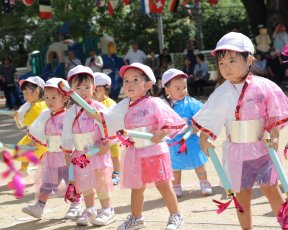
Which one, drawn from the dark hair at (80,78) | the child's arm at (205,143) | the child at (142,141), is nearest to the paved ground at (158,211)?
the child at (142,141)

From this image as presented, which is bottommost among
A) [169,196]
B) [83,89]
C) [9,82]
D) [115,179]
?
[115,179]

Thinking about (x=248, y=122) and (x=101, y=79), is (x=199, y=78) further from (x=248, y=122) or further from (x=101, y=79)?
(x=248, y=122)

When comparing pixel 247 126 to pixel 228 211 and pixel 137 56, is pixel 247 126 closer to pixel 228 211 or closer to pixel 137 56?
pixel 228 211

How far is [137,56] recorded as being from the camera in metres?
20.0

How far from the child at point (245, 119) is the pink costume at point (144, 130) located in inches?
31.8

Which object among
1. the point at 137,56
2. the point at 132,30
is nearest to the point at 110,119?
the point at 137,56

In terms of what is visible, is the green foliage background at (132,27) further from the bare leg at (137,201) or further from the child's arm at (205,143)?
the child's arm at (205,143)

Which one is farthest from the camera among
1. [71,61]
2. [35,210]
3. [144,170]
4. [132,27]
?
[132,27]

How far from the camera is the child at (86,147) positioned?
588 centimetres

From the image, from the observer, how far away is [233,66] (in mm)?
4605

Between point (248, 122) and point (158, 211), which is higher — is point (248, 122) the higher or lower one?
the higher one

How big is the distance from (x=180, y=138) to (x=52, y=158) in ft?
4.38

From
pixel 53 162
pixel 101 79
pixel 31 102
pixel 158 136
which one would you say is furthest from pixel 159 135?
pixel 31 102

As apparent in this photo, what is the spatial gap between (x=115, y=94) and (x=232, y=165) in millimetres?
13943
